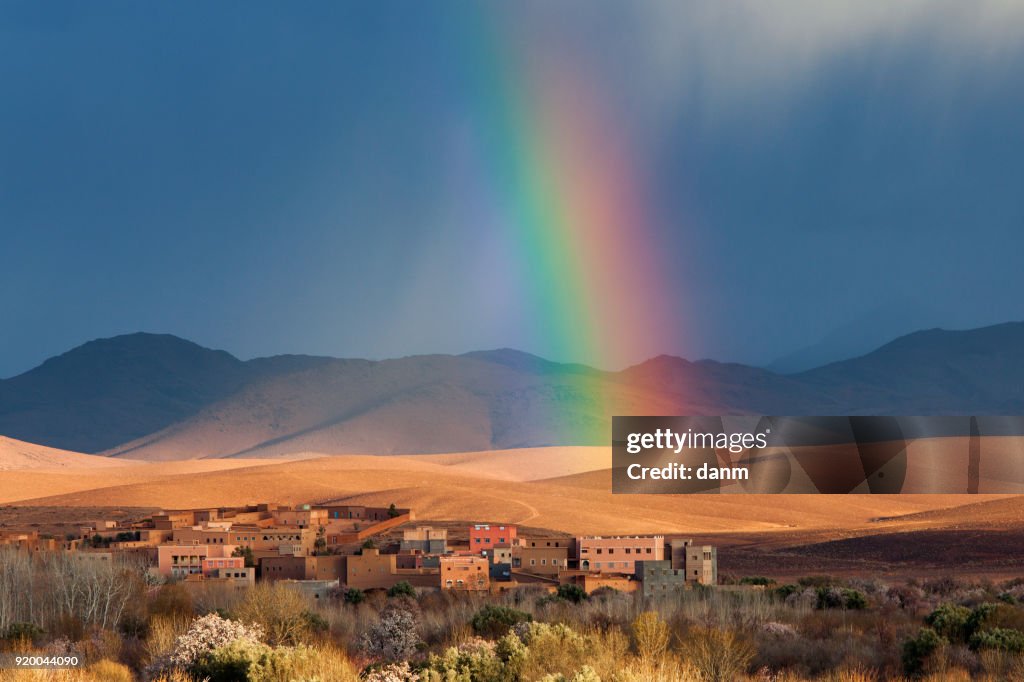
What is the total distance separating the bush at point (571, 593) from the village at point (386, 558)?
1570 millimetres

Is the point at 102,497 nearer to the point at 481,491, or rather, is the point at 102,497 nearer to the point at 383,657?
the point at 481,491

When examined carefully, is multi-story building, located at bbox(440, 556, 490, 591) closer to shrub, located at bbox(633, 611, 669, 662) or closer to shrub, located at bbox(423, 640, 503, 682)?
shrub, located at bbox(633, 611, 669, 662)

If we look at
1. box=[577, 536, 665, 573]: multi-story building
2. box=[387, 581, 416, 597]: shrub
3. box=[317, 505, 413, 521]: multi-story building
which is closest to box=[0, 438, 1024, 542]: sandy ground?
box=[317, 505, 413, 521]: multi-story building

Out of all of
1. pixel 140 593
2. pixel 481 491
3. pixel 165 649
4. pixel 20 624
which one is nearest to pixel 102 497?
pixel 481 491

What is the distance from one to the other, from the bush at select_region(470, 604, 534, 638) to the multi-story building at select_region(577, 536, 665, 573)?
25.3 metres

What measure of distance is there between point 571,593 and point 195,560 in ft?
72.1

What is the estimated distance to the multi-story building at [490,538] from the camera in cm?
6469

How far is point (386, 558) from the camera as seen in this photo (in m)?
53.1

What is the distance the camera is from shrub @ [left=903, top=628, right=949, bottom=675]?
958 inches

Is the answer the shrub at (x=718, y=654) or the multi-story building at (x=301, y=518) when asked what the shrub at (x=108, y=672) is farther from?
the multi-story building at (x=301, y=518)

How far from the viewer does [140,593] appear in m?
38.3

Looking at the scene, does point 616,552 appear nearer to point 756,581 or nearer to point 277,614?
point 756,581

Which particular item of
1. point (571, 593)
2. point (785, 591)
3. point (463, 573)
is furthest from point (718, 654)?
point (463, 573)

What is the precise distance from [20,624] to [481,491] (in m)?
82.5
